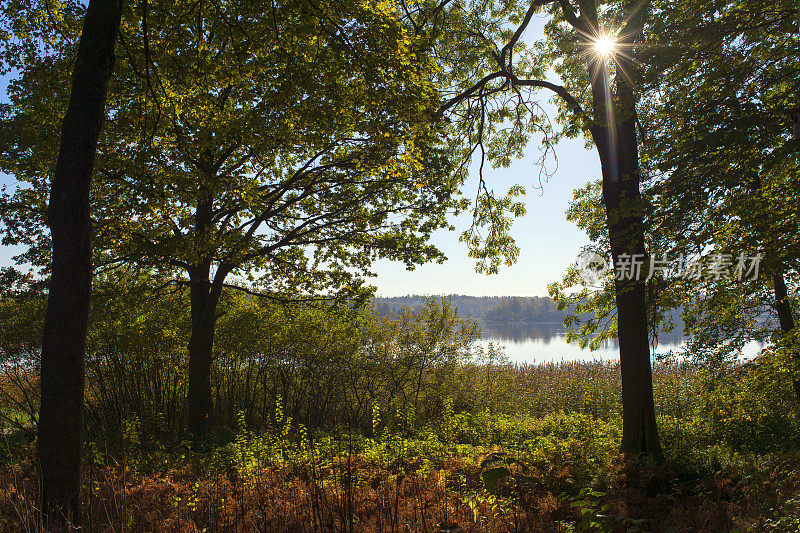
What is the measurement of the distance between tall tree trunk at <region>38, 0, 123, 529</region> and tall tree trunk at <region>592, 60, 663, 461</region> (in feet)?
21.8

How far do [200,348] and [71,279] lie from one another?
6.36 meters

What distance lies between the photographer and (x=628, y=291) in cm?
751

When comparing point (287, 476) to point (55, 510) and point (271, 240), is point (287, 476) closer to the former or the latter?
point (55, 510)

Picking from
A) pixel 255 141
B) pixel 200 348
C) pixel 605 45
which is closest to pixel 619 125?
pixel 605 45

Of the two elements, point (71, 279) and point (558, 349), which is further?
point (558, 349)

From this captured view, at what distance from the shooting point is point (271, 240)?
34.0 ft

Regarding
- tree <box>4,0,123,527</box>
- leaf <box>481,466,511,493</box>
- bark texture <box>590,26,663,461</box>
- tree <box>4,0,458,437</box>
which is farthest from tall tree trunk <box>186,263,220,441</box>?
leaf <box>481,466,511,493</box>

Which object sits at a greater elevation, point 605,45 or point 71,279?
point 605,45

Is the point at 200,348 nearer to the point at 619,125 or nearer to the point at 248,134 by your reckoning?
the point at 248,134

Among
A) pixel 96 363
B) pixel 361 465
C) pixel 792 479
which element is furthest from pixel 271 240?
pixel 792 479

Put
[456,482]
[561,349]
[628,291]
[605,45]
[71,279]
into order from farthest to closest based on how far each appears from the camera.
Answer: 1. [561,349]
2. [628,291]
3. [605,45]
4. [456,482]
5. [71,279]

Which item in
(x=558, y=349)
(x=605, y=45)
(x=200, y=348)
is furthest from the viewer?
(x=558, y=349)

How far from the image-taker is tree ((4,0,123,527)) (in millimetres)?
4168

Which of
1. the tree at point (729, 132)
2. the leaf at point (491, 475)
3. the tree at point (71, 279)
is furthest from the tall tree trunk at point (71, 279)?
the tree at point (729, 132)
